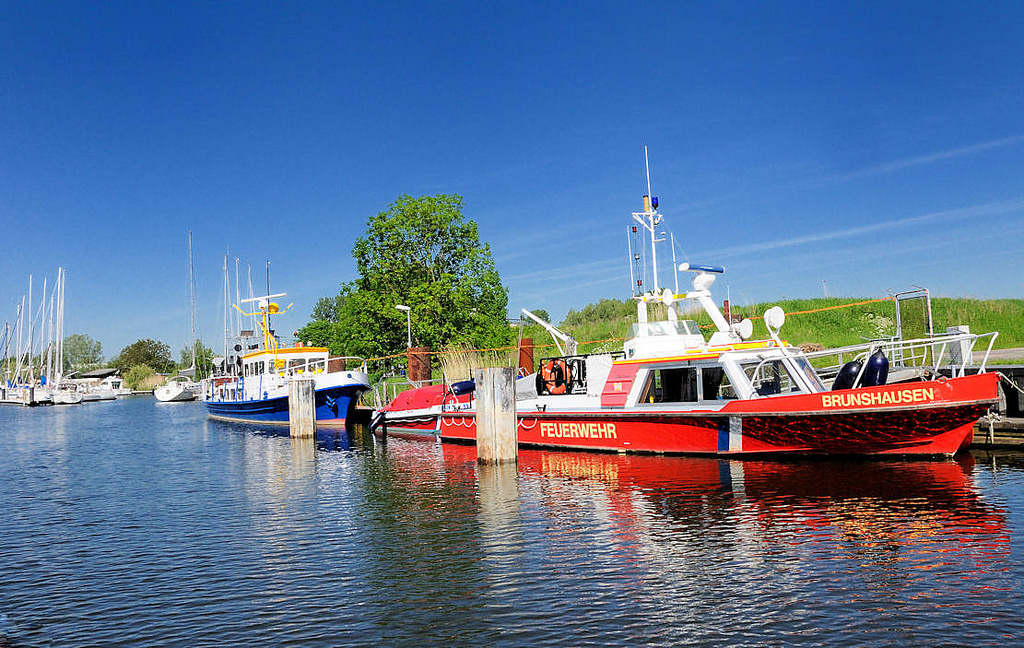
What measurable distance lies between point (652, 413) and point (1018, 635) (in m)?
10.9

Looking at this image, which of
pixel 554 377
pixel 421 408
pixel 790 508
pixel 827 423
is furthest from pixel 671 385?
pixel 421 408

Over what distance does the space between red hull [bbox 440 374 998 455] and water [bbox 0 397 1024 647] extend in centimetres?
45

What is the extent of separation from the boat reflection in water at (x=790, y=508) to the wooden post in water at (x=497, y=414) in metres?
0.77

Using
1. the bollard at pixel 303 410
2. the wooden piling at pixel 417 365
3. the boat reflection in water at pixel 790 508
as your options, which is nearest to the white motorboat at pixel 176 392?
the wooden piling at pixel 417 365

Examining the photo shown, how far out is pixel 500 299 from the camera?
43469mm

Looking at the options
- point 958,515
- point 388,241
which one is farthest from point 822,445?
point 388,241

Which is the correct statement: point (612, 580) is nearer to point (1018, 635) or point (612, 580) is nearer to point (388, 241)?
point (1018, 635)

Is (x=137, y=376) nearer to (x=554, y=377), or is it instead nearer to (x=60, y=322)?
(x=60, y=322)

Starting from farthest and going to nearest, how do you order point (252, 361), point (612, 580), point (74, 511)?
point (252, 361), point (74, 511), point (612, 580)

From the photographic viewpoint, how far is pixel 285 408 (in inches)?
1287

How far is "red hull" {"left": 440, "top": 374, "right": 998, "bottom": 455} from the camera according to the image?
550 inches

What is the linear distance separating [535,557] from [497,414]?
784 cm

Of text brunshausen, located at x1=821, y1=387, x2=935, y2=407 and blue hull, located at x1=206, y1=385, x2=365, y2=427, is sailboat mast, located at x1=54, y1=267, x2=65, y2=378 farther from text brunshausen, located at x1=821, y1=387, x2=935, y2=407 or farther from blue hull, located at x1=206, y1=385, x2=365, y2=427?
text brunshausen, located at x1=821, y1=387, x2=935, y2=407

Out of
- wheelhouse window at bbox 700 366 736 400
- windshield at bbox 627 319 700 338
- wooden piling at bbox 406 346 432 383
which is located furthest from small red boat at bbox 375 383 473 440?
wheelhouse window at bbox 700 366 736 400
